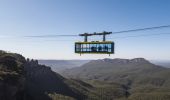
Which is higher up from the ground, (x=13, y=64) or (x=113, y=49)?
(x=113, y=49)

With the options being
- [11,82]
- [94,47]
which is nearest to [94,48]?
[94,47]

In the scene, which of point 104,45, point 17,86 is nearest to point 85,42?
point 104,45

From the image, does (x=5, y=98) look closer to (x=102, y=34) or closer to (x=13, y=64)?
(x=13, y=64)

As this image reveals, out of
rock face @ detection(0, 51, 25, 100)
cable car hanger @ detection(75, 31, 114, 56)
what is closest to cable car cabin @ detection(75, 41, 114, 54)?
cable car hanger @ detection(75, 31, 114, 56)

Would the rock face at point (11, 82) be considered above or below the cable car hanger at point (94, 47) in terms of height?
below

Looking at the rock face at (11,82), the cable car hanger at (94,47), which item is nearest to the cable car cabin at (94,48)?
the cable car hanger at (94,47)

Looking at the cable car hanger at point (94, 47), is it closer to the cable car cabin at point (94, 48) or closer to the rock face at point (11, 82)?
the cable car cabin at point (94, 48)

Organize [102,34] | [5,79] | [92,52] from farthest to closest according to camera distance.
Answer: [5,79]
[92,52]
[102,34]

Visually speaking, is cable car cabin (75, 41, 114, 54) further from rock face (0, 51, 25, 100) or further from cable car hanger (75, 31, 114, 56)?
rock face (0, 51, 25, 100)
